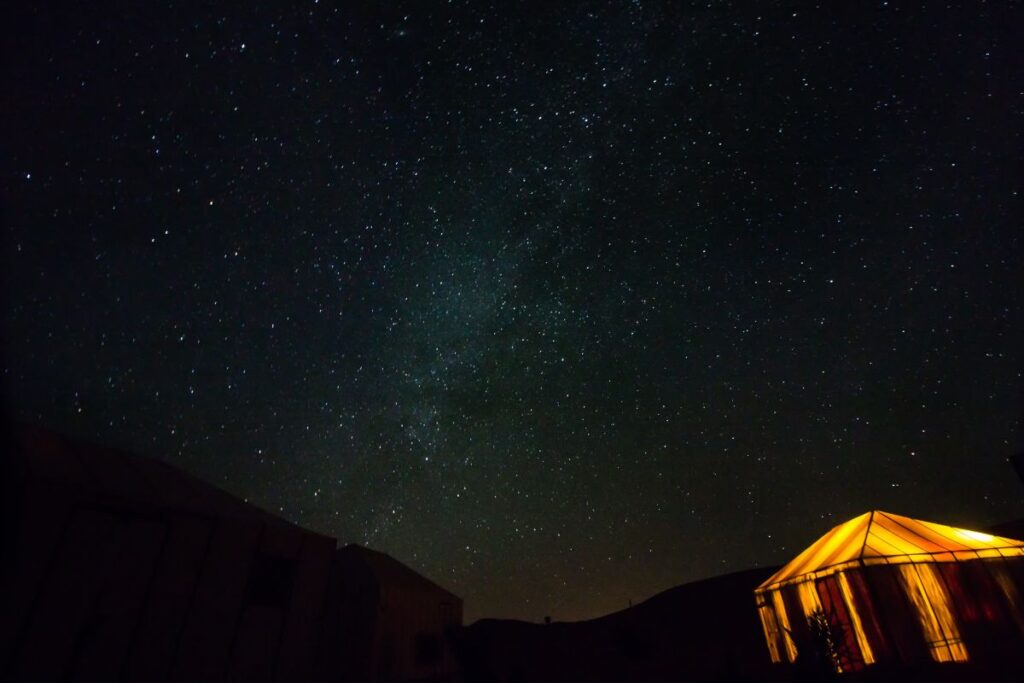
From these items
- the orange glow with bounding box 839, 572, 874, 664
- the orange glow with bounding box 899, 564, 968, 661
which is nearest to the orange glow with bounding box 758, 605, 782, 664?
the orange glow with bounding box 839, 572, 874, 664

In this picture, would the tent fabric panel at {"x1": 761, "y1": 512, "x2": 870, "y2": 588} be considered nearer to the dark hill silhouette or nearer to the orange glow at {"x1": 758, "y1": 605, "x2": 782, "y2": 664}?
the orange glow at {"x1": 758, "y1": 605, "x2": 782, "y2": 664}

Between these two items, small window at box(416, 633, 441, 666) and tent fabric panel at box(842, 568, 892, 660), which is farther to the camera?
small window at box(416, 633, 441, 666)

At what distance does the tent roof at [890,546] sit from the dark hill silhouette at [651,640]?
2.89 metres

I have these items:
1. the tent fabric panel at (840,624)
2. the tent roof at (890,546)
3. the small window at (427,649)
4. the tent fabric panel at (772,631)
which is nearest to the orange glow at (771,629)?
the tent fabric panel at (772,631)

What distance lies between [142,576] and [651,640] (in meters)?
21.1

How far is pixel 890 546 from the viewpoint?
1141cm

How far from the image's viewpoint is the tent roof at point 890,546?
11047 millimetres

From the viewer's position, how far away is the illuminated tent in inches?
395

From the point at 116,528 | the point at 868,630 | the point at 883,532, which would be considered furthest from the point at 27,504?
the point at 883,532

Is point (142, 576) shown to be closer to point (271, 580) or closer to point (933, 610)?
point (271, 580)

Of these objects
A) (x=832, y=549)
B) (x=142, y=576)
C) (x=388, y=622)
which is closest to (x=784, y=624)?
(x=832, y=549)

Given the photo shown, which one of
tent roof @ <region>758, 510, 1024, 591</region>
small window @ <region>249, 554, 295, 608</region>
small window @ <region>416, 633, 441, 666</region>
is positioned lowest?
small window @ <region>416, 633, 441, 666</region>

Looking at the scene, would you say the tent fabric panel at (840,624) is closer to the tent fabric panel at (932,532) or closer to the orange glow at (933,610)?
the orange glow at (933,610)

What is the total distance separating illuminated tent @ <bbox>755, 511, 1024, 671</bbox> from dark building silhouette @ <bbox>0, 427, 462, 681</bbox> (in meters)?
9.87
